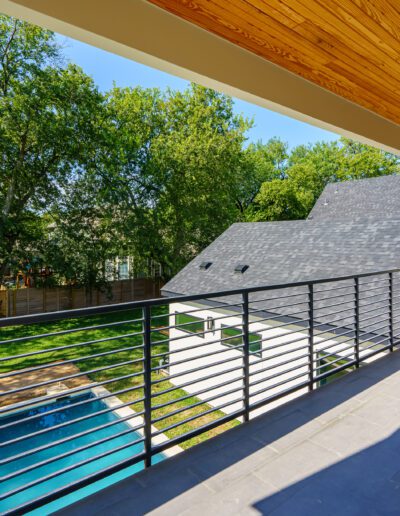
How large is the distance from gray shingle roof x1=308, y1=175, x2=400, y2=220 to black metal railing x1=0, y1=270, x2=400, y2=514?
1058 cm

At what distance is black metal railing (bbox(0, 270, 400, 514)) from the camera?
7.70 ft

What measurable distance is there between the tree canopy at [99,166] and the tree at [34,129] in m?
0.03

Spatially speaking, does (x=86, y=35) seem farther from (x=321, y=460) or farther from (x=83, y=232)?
(x=83, y=232)

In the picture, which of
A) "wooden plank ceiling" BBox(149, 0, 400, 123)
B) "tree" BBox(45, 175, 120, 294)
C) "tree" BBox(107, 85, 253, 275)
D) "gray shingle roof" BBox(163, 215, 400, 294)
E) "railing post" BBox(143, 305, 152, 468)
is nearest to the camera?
"wooden plank ceiling" BBox(149, 0, 400, 123)

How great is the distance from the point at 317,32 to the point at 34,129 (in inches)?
491

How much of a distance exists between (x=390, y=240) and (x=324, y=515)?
8.44m

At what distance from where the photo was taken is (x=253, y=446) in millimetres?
2041

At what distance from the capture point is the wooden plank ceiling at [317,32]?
1.73m

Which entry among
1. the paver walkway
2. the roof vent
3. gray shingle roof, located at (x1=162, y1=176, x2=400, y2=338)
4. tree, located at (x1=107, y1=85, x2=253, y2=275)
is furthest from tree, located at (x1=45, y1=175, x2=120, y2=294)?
the roof vent

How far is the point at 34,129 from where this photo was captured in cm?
1220

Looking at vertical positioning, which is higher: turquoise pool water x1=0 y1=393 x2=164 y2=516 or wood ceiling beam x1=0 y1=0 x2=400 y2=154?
wood ceiling beam x1=0 y1=0 x2=400 y2=154

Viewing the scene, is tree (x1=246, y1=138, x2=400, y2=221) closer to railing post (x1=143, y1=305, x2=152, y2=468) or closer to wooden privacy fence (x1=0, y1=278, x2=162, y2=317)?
wooden privacy fence (x1=0, y1=278, x2=162, y2=317)

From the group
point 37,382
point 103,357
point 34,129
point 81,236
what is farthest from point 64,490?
point 81,236

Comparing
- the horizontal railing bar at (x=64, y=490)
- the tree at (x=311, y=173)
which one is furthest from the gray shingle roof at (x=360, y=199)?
the horizontal railing bar at (x=64, y=490)
